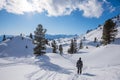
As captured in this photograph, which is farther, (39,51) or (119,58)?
(39,51)

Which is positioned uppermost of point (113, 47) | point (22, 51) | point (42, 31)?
point (42, 31)

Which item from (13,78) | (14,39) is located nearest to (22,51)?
(14,39)

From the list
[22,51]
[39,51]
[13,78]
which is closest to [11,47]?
[22,51]

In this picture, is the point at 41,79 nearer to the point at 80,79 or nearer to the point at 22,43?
the point at 80,79

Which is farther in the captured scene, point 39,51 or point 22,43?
point 22,43

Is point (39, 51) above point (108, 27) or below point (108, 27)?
below

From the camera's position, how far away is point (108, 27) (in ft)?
175

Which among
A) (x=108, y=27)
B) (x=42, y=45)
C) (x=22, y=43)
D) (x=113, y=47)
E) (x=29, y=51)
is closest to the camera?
(x=113, y=47)

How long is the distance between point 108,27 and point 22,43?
61.6 m

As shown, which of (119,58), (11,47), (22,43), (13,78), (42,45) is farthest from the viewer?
(22,43)

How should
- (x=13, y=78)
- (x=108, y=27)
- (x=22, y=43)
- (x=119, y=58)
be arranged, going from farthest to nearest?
1. (x=22, y=43)
2. (x=108, y=27)
3. (x=119, y=58)
4. (x=13, y=78)

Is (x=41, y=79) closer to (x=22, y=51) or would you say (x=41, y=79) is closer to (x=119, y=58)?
(x=119, y=58)

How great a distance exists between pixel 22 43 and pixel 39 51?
2112 inches

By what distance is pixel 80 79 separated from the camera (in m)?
15.2
